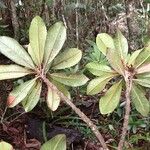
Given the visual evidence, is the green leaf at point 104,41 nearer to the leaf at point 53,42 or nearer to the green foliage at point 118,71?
the green foliage at point 118,71

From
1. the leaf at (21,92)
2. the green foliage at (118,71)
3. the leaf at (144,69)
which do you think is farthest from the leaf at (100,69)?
the leaf at (21,92)

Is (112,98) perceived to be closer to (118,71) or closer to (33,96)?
(118,71)

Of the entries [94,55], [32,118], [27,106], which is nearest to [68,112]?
[32,118]

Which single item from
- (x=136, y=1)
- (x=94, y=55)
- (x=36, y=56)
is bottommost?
(x=94, y=55)

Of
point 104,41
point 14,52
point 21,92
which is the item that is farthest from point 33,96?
point 104,41

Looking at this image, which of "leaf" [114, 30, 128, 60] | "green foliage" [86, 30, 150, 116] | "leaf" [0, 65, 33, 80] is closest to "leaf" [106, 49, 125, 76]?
"green foliage" [86, 30, 150, 116]

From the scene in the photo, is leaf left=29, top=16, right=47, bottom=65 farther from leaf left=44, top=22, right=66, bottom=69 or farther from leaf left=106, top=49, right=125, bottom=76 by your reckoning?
Answer: leaf left=106, top=49, right=125, bottom=76

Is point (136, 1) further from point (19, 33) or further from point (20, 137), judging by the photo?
point (20, 137)
